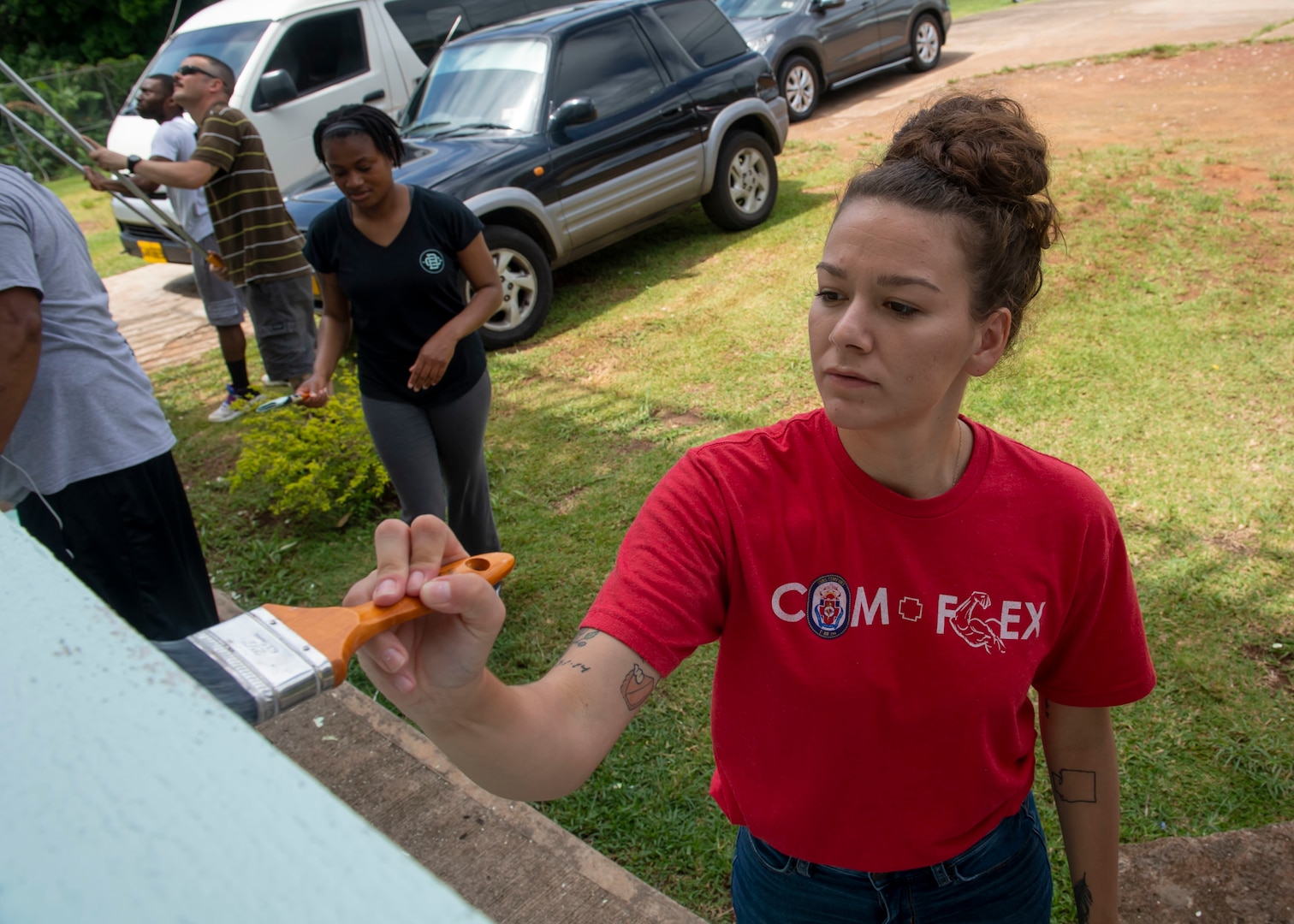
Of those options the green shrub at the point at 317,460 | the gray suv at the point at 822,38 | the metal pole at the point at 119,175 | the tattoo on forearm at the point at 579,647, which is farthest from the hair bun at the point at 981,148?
the gray suv at the point at 822,38

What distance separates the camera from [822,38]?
12.2m

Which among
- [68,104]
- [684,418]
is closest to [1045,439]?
[684,418]

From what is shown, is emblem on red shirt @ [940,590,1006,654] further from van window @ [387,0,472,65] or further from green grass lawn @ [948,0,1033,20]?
green grass lawn @ [948,0,1033,20]

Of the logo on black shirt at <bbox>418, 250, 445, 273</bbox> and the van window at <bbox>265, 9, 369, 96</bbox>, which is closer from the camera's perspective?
the logo on black shirt at <bbox>418, 250, 445, 273</bbox>

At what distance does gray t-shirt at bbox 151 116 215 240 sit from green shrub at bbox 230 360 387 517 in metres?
2.35

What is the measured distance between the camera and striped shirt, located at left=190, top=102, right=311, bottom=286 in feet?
19.5

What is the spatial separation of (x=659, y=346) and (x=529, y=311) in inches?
44.5

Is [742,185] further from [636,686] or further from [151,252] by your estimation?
[636,686]

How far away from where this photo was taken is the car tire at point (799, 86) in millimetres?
12000

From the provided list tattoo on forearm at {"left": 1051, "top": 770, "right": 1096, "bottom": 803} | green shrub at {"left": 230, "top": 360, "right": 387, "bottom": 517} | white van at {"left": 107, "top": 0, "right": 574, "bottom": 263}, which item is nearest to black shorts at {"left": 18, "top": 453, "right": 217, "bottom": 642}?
green shrub at {"left": 230, "top": 360, "right": 387, "bottom": 517}

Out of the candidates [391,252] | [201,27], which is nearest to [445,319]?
[391,252]

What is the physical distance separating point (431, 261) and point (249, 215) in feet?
9.43

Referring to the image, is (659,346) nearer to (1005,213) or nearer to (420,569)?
(1005,213)

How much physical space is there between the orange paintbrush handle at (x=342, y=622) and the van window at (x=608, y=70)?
6.94 meters
